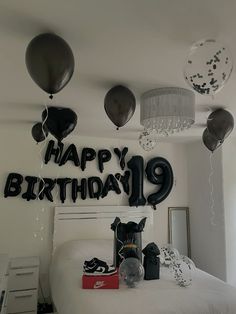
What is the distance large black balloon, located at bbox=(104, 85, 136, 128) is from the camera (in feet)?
5.73

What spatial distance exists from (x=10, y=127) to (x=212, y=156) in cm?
266

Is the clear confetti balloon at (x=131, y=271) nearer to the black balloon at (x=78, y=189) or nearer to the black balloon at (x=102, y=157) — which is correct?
the black balloon at (x=78, y=189)

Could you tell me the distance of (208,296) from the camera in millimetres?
1915

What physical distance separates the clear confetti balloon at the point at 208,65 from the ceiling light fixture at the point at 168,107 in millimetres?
470

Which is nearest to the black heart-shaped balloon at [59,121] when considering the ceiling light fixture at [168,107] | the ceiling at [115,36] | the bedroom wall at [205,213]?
the ceiling at [115,36]

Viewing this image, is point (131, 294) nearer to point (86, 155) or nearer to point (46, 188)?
point (46, 188)

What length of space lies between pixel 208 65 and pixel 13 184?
2.69 metres

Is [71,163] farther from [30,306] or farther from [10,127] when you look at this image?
[30,306]

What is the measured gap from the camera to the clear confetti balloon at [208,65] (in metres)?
1.24

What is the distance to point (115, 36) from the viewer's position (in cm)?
126

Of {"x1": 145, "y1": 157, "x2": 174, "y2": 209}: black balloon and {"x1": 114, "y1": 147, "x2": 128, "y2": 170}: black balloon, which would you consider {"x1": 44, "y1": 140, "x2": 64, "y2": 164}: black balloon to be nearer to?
{"x1": 114, "y1": 147, "x2": 128, "y2": 170}: black balloon

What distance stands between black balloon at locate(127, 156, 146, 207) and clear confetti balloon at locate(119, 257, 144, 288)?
1.49 meters

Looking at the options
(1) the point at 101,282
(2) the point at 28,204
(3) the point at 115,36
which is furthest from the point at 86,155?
(3) the point at 115,36

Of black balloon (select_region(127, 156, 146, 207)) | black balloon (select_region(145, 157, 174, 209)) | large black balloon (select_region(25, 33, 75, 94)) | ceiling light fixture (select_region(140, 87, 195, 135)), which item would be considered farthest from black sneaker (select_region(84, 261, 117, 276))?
black balloon (select_region(145, 157, 174, 209))
